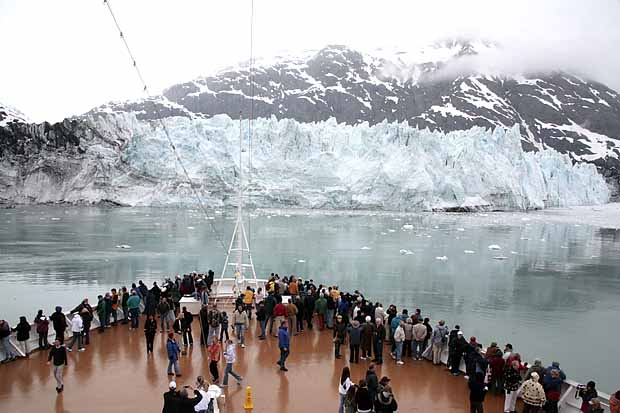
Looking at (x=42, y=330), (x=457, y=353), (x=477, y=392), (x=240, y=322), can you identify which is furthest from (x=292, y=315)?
(x=42, y=330)

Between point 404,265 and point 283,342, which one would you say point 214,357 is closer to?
point 283,342

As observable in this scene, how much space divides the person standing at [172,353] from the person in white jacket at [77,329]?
70.8 inches

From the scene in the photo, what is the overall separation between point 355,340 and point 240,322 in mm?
1948

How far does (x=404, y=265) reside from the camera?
24953 millimetres

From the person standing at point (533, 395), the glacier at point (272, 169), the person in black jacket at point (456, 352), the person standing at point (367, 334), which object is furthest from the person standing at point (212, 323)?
the glacier at point (272, 169)

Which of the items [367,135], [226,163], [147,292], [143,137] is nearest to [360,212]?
[367,135]

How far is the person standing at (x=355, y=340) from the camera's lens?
25.1ft

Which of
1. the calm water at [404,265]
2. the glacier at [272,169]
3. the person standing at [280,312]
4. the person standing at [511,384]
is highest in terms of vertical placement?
the glacier at [272,169]

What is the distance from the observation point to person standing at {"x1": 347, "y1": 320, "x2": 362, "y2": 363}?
7656 millimetres

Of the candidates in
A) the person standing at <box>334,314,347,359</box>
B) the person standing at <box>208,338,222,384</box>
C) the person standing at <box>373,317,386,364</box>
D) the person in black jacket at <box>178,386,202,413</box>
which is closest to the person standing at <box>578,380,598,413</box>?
the person standing at <box>373,317,386,364</box>

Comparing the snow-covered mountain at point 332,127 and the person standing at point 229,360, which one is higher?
the snow-covered mountain at point 332,127

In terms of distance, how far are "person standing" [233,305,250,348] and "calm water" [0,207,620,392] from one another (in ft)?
25.4

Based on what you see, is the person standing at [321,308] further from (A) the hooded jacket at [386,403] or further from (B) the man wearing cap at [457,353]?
(A) the hooded jacket at [386,403]

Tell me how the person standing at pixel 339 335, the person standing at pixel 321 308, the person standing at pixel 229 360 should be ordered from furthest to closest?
the person standing at pixel 321 308
the person standing at pixel 339 335
the person standing at pixel 229 360
